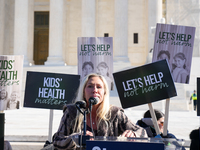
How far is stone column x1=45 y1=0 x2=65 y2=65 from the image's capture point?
40969 millimetres

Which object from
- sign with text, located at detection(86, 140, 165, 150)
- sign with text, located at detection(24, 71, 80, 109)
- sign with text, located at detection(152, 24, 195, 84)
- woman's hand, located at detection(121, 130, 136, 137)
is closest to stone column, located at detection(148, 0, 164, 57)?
sign with text, located at detection(152, 24, 195, 84)

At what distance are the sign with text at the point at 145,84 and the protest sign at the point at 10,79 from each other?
456 centimetres

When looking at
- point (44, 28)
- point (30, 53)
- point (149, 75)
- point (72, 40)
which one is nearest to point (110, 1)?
point (72, 40)

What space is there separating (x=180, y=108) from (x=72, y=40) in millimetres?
26441

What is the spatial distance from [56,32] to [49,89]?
32.2 m

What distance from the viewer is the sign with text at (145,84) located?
293 inches

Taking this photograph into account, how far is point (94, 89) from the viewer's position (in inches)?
245

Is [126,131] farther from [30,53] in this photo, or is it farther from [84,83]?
[30,53]

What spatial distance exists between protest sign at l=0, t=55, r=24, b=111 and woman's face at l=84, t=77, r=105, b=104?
487cm

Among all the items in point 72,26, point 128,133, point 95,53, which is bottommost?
point 128,133

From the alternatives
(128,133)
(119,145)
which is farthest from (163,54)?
(119,145)

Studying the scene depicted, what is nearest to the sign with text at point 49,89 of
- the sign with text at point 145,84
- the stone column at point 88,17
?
the sign with text at point 145,84

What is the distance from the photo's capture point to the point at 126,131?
5.72 metres

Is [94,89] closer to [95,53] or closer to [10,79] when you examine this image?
[10,79]
